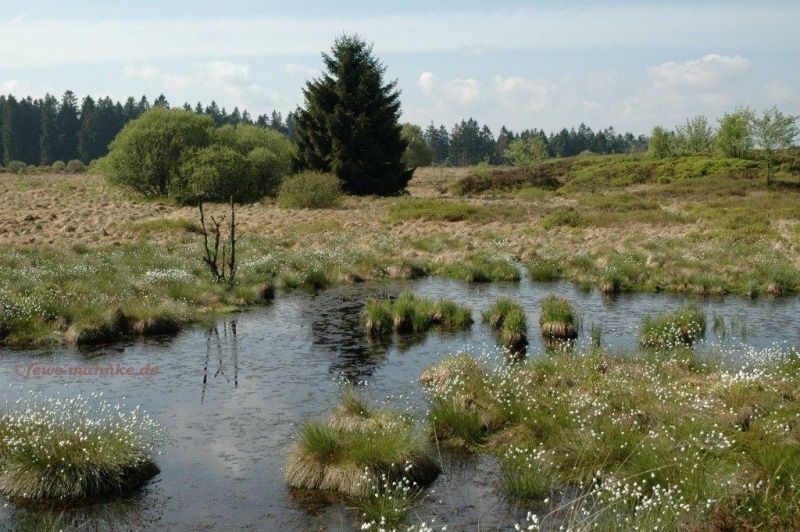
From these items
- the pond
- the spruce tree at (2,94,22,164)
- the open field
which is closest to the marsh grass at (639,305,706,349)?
the pond

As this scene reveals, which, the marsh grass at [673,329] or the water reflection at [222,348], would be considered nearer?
the water reflection at [222,348]

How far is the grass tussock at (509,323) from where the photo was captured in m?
18.5

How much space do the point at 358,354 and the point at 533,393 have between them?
563 centimetres

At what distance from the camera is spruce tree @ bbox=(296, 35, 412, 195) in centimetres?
5819

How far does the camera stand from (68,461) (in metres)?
10.0

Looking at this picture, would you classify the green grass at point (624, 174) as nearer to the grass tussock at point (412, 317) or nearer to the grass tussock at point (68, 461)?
the grass tussock at point (412, 317)

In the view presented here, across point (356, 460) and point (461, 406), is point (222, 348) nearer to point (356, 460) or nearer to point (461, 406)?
point (461, 406)

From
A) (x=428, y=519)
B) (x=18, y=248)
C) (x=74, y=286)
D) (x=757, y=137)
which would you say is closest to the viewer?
(x=428, y=519)

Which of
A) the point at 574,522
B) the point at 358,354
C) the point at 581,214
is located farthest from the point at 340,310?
the point at 581,214

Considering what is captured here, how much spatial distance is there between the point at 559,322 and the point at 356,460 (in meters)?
10.1

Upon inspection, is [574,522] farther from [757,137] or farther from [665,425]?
[757,137]

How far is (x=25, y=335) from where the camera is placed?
18297mm

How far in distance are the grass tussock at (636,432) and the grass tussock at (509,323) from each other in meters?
2.93

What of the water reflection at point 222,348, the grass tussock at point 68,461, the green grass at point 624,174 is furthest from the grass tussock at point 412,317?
the green grass at point 624,174
